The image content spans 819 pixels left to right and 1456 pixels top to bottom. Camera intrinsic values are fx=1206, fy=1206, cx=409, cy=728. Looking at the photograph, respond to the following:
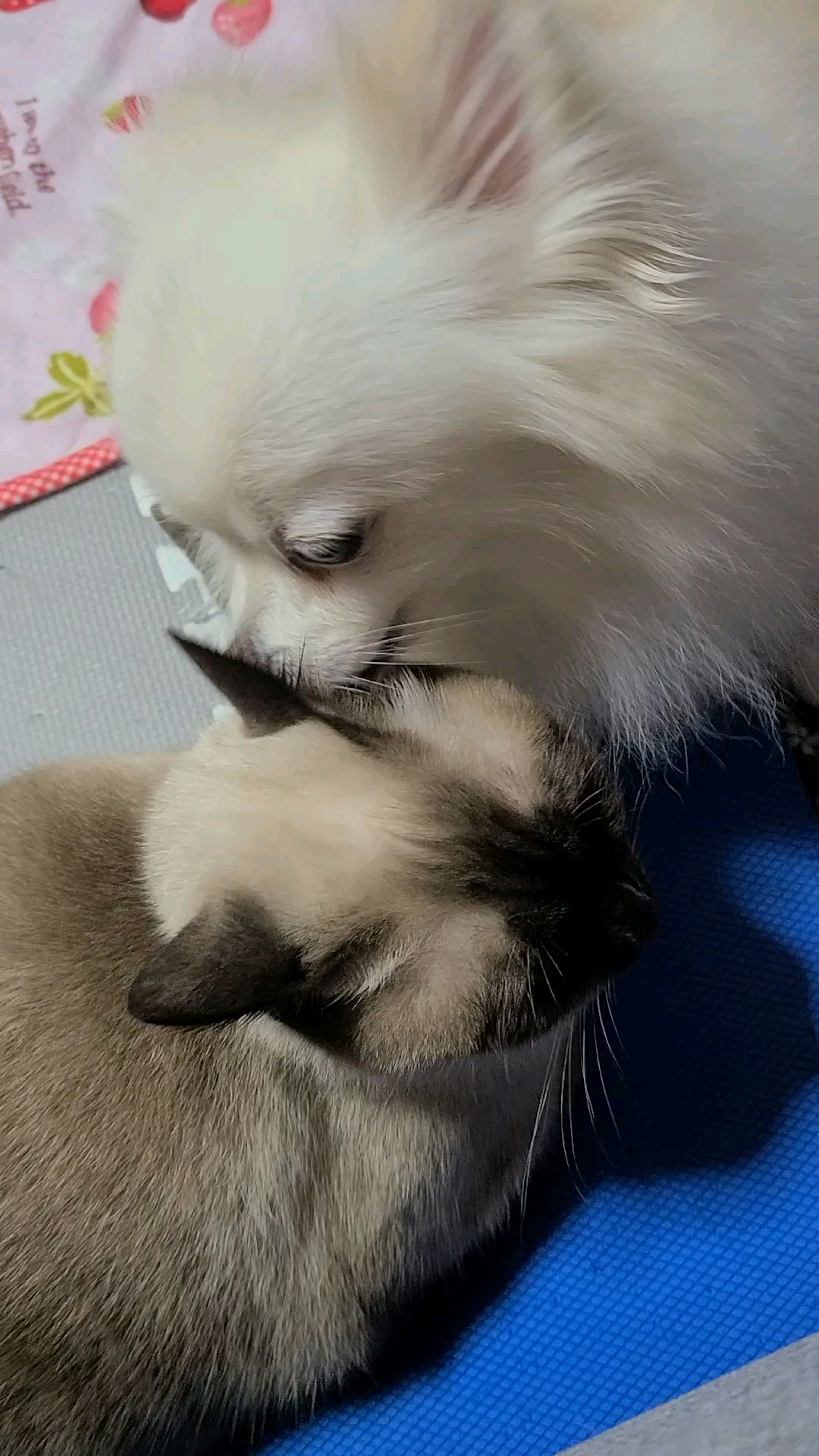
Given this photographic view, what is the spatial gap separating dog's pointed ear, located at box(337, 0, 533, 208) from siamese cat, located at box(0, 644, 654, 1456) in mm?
473

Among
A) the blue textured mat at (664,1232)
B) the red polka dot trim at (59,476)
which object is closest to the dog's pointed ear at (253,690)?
A: the blue textured mat at (664,1232)

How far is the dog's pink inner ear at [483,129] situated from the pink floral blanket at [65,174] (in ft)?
4.04

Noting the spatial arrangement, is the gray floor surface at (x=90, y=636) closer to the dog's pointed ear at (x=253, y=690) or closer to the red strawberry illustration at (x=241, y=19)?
the dog's pointed ear at (x=253, y=690)

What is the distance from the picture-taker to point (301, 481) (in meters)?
1.16

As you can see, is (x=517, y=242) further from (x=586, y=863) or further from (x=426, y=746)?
(x=586, y=863)

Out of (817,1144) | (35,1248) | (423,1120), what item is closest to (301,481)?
(423,1120)

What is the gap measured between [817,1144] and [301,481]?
1.09 metres

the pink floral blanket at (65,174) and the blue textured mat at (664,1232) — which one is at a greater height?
the pink floral blanket at (65,174)

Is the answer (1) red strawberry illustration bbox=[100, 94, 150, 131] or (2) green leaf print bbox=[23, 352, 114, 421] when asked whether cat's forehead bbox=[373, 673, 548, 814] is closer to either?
(1) red strawberry illustration bbox=[100, 94, 150, 131]

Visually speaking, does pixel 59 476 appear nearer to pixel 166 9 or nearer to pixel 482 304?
pixel 166 9

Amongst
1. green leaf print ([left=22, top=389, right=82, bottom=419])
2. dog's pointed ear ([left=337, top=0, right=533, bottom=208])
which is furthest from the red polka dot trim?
dog's pointed ear ([left=337, top=0, right=533, bottom=208])

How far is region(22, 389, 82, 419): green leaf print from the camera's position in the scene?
87.4 inches

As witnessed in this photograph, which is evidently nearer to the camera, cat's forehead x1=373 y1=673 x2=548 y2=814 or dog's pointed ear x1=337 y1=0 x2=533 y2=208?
dog's pointed ear x1=337 y1=0 x2=533 y2=208

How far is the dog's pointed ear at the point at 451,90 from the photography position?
879 mm
